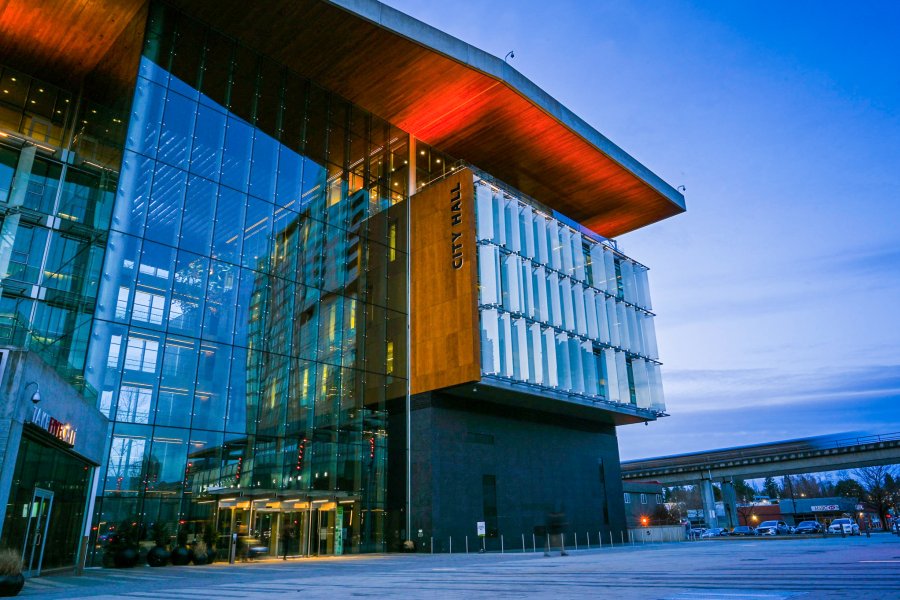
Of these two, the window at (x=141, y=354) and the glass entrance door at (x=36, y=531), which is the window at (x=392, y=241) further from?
the glass entrance door at (x=36, y=531)

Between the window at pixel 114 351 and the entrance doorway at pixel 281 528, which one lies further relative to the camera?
the entrance doorway at pixel 281 528

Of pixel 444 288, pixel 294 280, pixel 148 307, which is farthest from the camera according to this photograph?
pixel 444 288

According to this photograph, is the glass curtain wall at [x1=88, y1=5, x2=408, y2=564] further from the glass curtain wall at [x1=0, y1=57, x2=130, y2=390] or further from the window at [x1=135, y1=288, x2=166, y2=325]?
the glass curtain wall at [x1=0, y1=57, x2=130, y2=390]

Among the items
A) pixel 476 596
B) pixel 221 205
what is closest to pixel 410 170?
pixel 221 205

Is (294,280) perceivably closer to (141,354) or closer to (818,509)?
(141,354)

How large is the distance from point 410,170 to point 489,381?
602 inches

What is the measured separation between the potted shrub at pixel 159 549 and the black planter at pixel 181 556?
0.37 m

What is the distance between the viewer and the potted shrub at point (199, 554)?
25531 millimetres

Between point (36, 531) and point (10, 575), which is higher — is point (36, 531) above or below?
above

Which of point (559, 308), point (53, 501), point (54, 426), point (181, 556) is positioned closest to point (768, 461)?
point (559, 308)

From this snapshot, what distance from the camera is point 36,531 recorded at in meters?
19.0

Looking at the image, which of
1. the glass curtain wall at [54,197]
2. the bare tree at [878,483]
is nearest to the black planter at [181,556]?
the glass curtain wall at [54,197]

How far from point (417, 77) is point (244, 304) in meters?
16.2

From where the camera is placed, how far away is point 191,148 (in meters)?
30.4
